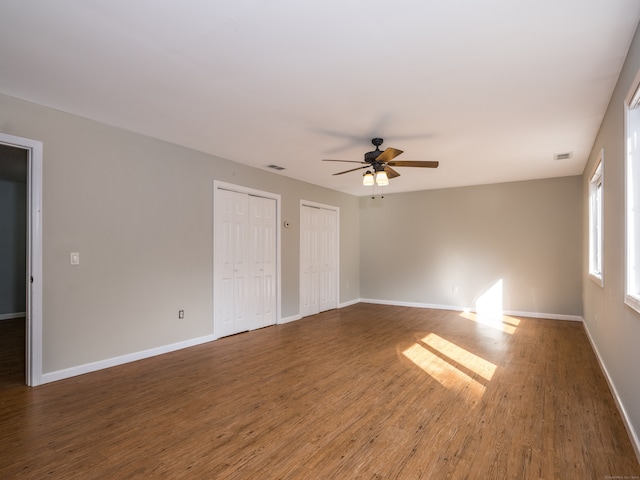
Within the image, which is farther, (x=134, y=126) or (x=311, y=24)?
(x=134, y=126)

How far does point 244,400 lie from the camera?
9.50 feet

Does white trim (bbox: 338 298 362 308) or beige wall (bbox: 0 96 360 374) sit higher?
beige wall (bbox: 0 96 360 374)

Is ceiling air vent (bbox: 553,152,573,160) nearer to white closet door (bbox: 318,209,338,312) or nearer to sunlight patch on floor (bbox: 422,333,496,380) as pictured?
sunlight patch on floor (bbox: 422,333,496,380)

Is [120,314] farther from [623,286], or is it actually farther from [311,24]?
[623,286]

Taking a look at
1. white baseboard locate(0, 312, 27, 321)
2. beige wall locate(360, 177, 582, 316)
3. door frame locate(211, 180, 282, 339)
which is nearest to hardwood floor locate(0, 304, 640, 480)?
door frame locate(211, 180, 282, 339)

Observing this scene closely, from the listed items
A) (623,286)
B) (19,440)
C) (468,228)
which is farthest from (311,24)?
(468,228)

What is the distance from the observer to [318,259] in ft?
22.9

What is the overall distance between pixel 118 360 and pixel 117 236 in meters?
1.33

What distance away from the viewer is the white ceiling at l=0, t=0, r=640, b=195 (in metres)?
1.97

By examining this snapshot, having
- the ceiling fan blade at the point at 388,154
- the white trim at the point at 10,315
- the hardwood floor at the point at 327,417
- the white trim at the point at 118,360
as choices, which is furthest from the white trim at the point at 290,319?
the white trim at the point at 10,315

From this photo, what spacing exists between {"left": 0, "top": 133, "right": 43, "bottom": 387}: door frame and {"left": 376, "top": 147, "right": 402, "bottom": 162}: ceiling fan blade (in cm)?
326

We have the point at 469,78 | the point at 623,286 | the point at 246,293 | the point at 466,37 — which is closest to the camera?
the point at 466,37

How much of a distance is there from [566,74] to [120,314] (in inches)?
183

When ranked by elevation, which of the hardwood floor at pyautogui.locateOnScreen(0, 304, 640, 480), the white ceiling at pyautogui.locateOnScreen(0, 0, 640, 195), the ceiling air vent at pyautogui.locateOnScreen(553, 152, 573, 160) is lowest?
the hardwood floor at pyautogui.locateOnScreen(0, 304, 640, 480)
